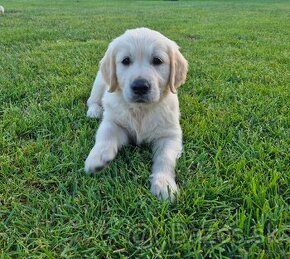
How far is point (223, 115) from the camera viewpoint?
3.48m

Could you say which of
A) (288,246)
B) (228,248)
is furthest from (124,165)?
(288,246)

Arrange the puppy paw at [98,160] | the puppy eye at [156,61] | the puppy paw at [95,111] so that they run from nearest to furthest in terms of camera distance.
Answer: the puppy paw at [98,160]
the puppy eye at [156,61]
the puppy paw at [95,111]

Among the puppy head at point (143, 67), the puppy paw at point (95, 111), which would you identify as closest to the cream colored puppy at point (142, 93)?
the puppy head at point (143, 67)

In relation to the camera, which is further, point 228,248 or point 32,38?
point 32,38

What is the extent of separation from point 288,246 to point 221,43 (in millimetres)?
6387

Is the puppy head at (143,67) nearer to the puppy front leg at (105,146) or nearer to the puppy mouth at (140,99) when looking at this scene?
the puppy mouth at (140,99)

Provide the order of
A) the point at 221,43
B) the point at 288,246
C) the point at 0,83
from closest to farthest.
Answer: the point at 288,246 → the point at 0,83 → the point at 221,43

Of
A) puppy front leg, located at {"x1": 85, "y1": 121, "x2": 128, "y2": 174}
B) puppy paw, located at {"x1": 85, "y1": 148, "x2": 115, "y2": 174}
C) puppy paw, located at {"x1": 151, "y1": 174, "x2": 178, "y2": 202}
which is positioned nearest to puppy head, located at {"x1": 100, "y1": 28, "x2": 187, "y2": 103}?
puppy front leg, located at {"x1": 85, "y1": 121, "x2": 128, "y2": 174}

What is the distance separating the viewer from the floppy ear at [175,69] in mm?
3143

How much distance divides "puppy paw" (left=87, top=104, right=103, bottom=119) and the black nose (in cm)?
77

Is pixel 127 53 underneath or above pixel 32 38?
above

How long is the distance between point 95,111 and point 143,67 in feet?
2.63

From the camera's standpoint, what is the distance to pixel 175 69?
319 cm

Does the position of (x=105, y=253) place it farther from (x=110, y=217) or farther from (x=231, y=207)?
(x=231, y=207)
